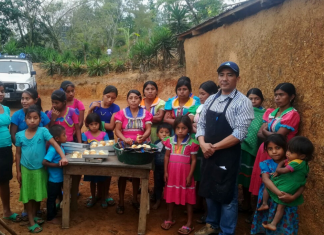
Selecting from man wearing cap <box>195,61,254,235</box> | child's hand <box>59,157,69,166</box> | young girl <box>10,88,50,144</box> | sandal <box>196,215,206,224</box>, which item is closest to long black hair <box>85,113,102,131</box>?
young girl <box>10,88,50,144</box>

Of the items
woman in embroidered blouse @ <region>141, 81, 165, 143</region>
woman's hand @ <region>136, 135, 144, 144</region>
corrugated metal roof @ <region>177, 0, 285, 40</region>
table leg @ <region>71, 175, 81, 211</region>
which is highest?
corrugated metal roof @ <region>177, 0, 285, 40</region>

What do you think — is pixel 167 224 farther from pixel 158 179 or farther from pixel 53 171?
pixel 53 171

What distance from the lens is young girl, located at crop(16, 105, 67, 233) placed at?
3.24m

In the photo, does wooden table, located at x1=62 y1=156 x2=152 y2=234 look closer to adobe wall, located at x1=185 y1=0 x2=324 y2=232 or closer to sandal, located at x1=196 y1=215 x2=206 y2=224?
sandal, located at x1=196 y1=215 x2=206 y2=224

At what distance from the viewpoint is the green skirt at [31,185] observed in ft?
10.6

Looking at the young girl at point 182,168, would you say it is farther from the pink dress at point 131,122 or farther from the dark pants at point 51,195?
the dark pants at point 51,195

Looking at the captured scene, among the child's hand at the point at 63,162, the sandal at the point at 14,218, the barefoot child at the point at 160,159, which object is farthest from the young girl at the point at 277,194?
the sandal at the point at 14,218

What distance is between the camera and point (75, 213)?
385 cm

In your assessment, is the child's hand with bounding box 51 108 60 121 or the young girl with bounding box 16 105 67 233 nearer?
the young girl with bounding box 16 105 67 233

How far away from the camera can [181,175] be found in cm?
335

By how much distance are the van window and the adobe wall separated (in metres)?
9.52

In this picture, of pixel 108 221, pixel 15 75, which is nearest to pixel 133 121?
pixel 108 221

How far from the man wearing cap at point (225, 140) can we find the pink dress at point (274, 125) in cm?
49

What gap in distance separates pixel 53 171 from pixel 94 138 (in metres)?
0.78
